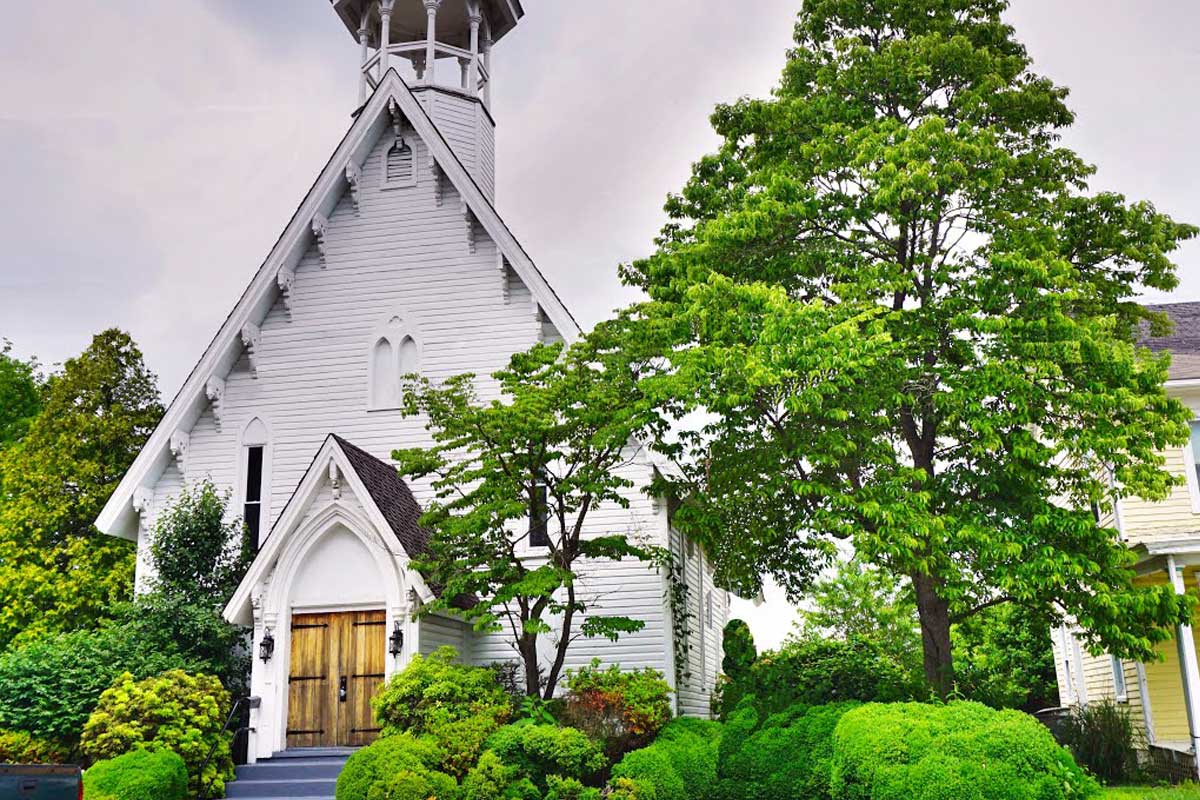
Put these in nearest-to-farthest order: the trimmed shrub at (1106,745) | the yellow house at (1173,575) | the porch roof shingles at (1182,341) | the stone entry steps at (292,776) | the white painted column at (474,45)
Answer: the stone entry steps at (292,776) < the yellow house at (1173,575) < the trimmed shrub at (1106,745) < the porch roof shingles at (1182,341) < the white painted column at (474,45)

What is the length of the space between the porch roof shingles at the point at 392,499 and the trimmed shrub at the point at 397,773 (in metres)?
3.29

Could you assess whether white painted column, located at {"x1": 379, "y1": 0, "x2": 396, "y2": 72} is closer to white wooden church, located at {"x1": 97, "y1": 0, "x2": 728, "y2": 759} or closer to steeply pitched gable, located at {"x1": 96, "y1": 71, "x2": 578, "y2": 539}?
white wooden church, located at {"x1": 97, "y1": 0, "x2": 728, "y2": 759}

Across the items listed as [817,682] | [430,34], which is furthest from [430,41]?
[817,682]

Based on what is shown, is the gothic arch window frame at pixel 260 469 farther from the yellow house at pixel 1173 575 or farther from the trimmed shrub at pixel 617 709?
the yellow house at pixel 1173 575

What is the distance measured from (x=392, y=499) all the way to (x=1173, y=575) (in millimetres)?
12878

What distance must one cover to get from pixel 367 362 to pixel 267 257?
288cm

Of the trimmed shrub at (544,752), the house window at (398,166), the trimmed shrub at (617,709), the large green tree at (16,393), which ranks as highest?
the house window at (398,166)

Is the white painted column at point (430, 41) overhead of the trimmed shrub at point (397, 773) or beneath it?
overhead

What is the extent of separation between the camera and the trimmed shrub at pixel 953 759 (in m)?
11.4

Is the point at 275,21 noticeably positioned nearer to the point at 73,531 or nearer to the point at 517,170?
the point at 517,170

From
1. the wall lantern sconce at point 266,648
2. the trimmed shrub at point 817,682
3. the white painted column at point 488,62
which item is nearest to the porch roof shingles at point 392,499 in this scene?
the wall lantern sconce at point 266,648

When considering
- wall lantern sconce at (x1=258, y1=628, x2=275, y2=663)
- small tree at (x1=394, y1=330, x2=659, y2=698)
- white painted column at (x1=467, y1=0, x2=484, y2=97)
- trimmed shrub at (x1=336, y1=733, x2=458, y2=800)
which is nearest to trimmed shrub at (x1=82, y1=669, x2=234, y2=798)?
wall lantern sconce at (x1=258, y1=628, x2=275, y2=663)

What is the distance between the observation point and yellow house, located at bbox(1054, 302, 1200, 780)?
56.2ft

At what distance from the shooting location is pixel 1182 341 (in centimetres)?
2205
